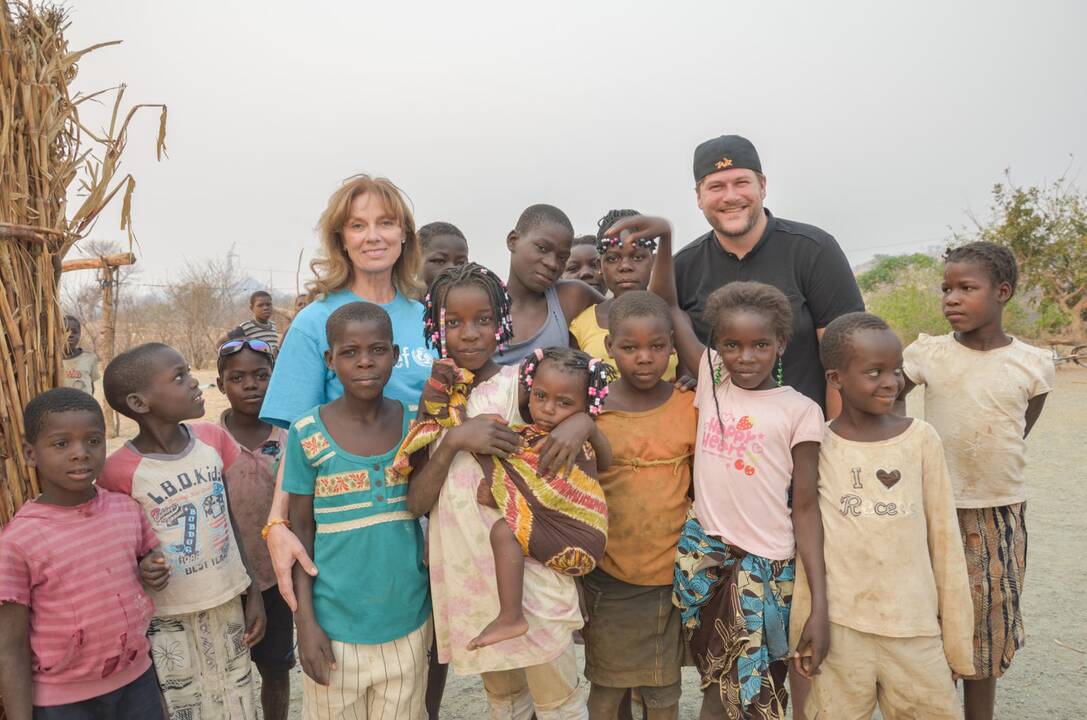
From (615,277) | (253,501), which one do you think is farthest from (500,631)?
(615,277)

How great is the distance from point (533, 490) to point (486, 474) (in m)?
0.16

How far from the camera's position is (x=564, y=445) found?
2102 mm

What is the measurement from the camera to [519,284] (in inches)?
114

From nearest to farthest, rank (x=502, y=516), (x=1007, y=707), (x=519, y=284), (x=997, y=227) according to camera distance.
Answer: (x=502, y=516) → (x=519, y=284) → (x=1007, y=707) → (x=997, y=227)

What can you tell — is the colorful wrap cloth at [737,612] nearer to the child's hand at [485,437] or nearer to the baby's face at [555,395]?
the baby's face at [555,395]

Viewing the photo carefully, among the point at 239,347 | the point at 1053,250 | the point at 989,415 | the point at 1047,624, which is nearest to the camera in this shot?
the point at 989,415

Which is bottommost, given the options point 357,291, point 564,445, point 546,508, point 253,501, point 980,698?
point 980,698

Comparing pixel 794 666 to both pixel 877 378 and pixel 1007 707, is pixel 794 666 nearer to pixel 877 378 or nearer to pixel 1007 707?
pixel 877 378

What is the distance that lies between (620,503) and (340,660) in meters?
1.04

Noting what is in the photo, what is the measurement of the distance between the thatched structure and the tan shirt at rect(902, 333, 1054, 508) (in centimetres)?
325

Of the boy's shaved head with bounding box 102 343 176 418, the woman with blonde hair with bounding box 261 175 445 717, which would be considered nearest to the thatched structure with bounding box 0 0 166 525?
the boy's shaved head with bounding box 102 343 176 418

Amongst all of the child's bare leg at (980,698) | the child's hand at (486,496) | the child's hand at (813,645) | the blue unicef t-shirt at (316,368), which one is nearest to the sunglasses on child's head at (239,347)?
the blue unicef t-shirt at (316,368)

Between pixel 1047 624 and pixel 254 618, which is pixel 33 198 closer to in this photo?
pixel 254 618

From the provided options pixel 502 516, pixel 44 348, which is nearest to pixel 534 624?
pixel 502 516
